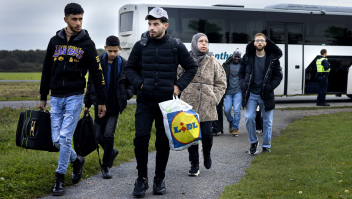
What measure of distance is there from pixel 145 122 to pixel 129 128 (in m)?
5.25

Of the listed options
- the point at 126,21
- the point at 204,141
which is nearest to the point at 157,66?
the point at 204,141

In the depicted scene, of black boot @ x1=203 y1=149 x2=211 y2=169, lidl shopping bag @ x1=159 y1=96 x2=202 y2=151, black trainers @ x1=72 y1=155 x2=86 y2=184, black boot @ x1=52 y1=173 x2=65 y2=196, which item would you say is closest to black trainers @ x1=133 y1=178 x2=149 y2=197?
lidl shopping bag @ x1=159 y1=96 x2=202 y2=151

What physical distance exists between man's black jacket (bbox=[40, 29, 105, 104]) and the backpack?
0.67 meters

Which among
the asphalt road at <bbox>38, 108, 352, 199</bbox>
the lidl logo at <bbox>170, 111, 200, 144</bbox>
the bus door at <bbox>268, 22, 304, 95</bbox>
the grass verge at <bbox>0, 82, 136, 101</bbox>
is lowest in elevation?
the asphalt road at <bbox>38, 108, 352, 199</bbox>

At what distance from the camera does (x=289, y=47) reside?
17.8 meters

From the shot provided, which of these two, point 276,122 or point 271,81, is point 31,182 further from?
point 276,122

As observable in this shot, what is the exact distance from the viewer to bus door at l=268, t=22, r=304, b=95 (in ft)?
58.3

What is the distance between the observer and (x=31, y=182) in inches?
187

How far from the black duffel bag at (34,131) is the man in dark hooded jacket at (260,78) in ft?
11.1

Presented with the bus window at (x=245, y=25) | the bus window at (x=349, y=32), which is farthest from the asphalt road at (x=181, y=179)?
the bus window at (x=349, y=32)

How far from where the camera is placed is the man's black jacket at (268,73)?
21.7 ft

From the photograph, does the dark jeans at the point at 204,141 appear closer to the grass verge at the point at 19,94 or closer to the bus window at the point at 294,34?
the bus window at the point at 294,34

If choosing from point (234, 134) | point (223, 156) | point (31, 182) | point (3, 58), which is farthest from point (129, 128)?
point (3, 58)

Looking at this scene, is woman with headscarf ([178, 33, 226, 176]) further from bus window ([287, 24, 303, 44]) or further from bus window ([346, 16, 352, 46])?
bus window ([346, 16, 352, 46])
